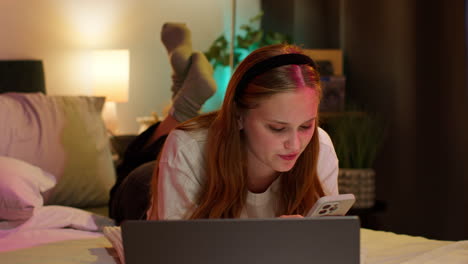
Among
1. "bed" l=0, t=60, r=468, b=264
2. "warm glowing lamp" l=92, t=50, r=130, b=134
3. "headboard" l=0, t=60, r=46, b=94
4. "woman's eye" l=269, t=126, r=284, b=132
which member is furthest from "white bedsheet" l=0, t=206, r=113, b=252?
"warm glowing lamp" l=92, t=50, r=130, b=134

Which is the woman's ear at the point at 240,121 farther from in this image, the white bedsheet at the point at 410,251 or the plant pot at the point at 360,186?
the plant pot at the point at 360,186

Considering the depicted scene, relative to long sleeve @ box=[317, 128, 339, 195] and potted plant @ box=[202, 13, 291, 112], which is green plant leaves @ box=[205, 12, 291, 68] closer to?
potted plant @ box=[202, 13, 291, 112]

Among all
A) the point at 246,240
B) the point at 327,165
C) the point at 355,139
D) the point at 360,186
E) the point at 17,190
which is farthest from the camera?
the point at 355,139

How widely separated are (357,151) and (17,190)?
1.78 meters

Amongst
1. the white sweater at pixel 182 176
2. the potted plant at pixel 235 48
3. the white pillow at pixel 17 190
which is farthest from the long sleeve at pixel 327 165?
the potted plant at pixel 235 48

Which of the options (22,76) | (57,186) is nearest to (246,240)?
(57,186)

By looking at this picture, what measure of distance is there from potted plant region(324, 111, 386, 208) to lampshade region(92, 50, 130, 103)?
3.58 ft

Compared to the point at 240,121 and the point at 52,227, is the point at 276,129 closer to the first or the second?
the point at 240,121

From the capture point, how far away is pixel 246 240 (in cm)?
84

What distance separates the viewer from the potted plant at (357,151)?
3104mm

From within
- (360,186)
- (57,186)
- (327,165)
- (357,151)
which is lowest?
(360,186)

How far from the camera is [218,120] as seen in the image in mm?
1456

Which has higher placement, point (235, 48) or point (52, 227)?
point (235, 48)

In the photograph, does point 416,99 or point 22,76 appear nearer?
point 22,76
